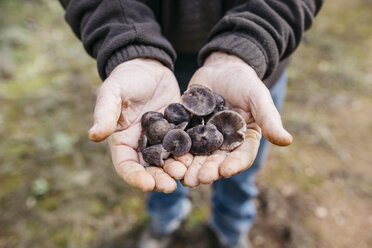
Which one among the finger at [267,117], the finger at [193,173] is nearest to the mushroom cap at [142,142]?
the finger at [193,173]

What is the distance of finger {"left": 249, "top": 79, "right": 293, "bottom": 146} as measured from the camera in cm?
168

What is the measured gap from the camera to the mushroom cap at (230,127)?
201cm

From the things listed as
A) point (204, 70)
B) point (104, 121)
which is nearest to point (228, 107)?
point (204, 70)

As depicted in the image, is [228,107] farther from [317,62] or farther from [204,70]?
[317,62]

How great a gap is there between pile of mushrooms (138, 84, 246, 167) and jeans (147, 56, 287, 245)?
550 millimetres

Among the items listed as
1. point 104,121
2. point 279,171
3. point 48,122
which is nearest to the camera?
point 104,121

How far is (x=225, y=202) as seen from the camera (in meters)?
3.09

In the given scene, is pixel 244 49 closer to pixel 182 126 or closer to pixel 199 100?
pixel 199 100

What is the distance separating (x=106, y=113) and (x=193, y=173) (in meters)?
0.66

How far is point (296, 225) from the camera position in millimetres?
3436

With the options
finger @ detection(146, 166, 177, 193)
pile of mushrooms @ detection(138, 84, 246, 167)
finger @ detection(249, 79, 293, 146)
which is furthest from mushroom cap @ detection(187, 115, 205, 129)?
finger @ detection(146, 166, 177, 193)

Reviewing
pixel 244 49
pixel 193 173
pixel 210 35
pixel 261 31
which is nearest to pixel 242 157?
pixel 193 173

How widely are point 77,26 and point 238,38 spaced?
4.39 feet

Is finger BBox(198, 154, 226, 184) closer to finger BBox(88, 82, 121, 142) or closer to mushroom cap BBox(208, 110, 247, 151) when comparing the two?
mushroom cap BBox(208, 110, 247, 151)
